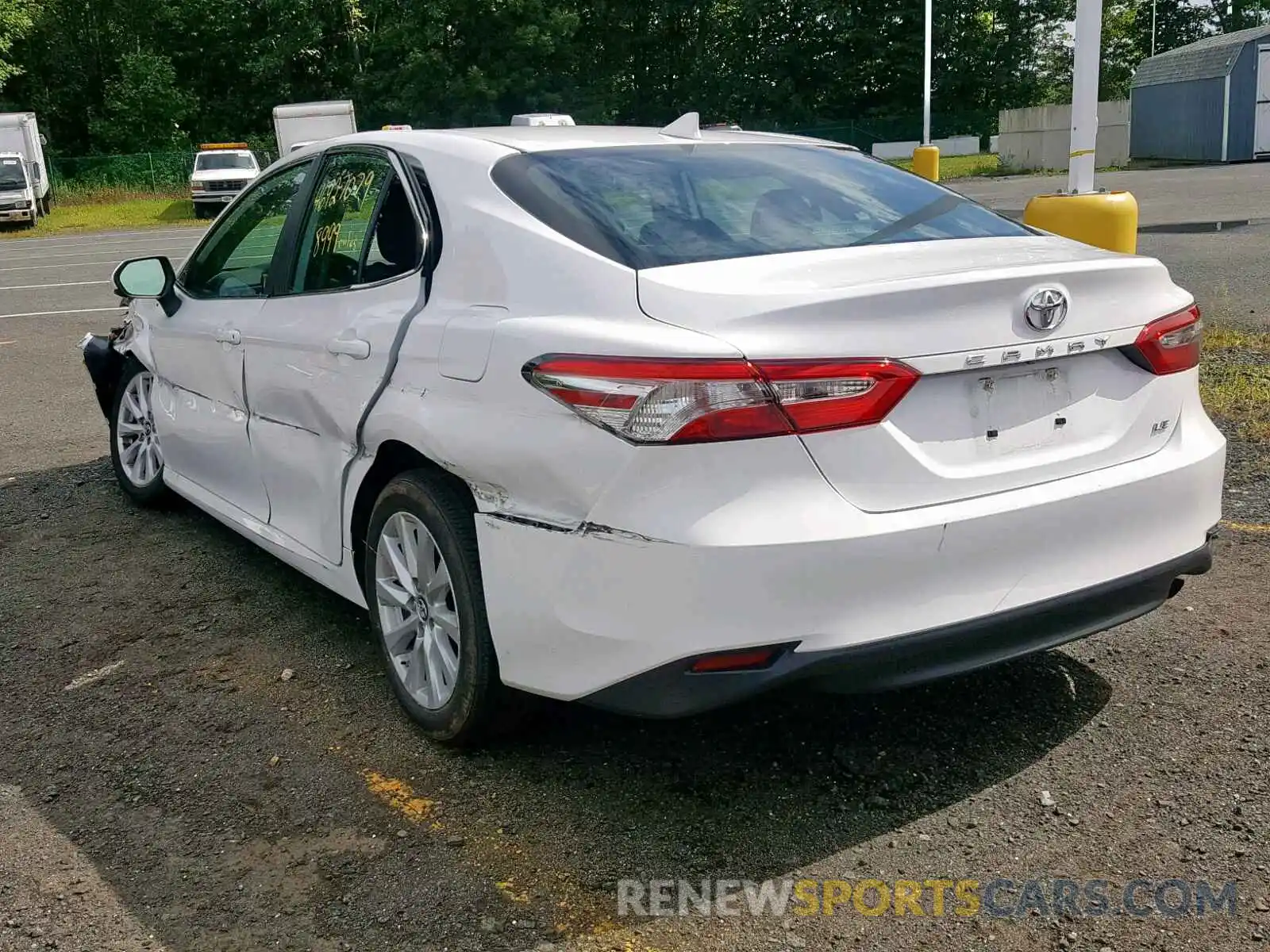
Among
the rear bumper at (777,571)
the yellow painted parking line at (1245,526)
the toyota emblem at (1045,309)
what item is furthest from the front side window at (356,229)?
the yellow painted parking line at (1245,526)

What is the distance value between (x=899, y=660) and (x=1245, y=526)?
2.91 m

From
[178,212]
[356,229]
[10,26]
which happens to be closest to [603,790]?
[356,229]

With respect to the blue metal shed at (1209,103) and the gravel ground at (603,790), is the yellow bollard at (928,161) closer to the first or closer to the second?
the blue metal shed at (1209,103)

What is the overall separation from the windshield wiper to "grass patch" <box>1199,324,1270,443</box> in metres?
3.14

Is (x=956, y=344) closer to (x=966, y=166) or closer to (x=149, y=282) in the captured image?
(x=149, y=282)

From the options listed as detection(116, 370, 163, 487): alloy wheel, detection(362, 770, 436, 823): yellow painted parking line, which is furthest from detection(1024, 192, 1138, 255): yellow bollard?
detection(362, 770, 436, 823): yellow painted parking line

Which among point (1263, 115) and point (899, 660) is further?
point (1263, 115)

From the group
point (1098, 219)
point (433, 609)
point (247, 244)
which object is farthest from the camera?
point (1098, 219)

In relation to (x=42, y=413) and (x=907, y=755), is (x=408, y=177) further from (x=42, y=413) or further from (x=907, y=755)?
(x=42, y=413)

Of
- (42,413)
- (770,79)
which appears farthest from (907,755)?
(770,79)

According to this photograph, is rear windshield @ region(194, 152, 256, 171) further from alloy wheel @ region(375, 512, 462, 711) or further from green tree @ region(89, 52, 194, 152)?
alloy wheel @ region(375, 512, 462, 711)

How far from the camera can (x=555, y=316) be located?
2941 mm

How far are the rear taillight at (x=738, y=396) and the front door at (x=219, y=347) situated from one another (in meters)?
2.09

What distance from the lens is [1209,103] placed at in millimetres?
38125
